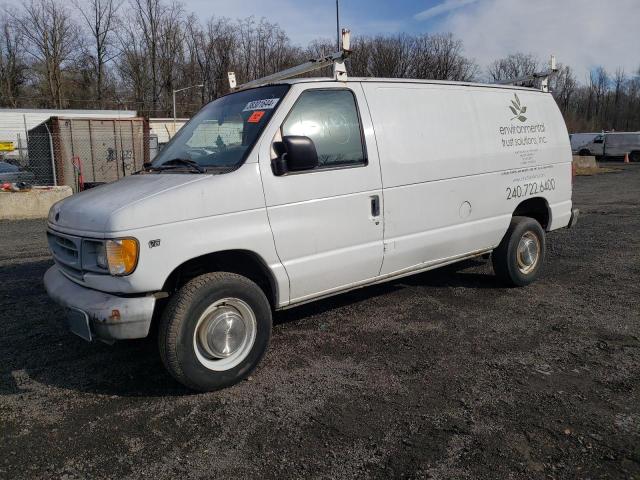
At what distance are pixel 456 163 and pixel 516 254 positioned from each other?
4.89 feet

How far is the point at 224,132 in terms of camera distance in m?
4.13

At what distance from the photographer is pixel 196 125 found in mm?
4555

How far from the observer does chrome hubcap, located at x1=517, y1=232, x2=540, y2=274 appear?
18.9 ft

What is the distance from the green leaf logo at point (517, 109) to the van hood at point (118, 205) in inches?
147

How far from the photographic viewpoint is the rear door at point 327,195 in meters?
3.78

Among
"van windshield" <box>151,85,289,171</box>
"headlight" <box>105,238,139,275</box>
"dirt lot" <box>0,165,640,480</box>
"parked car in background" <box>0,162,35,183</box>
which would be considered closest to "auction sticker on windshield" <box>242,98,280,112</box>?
"van windshield" <box>151,85,289,171</box>

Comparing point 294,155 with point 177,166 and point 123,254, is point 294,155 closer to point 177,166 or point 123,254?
point 177,166

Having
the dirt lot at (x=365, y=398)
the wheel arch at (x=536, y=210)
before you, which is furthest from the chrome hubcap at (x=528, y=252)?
the dirt lot at (x=365, y=398)

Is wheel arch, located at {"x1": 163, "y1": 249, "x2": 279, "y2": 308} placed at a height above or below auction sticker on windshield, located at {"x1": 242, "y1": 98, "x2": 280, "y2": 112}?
below

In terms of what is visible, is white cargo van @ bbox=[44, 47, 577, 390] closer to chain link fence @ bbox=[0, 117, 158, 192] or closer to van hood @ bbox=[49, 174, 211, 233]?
van hood @ bbox=[49, 174, 211, 233]

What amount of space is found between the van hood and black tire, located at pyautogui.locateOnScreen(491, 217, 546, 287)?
3.58 m

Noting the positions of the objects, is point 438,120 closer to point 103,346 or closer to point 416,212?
point 416,212

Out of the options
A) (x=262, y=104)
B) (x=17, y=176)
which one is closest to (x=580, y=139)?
(x=17, y=176)

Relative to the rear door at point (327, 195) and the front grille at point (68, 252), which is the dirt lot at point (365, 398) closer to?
the rear door at point (327, 195)
